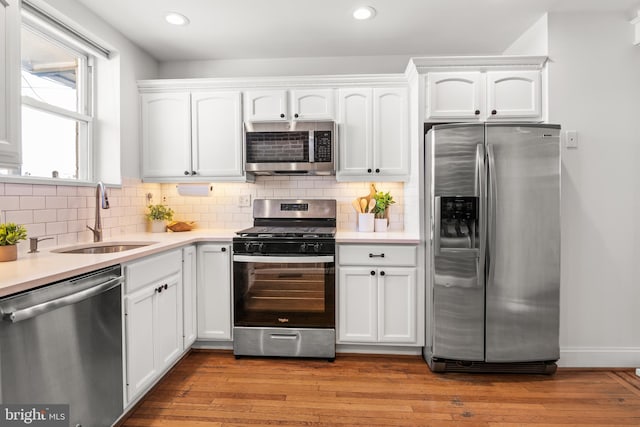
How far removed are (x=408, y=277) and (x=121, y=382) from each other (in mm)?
1934

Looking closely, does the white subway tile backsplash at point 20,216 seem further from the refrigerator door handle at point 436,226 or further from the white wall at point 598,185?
the white wall at point 598,185

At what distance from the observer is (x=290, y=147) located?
9.86ft

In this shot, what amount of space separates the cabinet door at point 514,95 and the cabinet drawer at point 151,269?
252 centimetres

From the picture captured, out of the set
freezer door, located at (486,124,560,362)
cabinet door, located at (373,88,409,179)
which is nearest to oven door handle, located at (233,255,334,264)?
cabinet door, located at (373,88,409,179)

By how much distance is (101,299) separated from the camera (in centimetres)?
171

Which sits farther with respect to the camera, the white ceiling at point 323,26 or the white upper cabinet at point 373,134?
the white upper cabinet at point 373,134

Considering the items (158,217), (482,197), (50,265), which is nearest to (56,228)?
(50,265)

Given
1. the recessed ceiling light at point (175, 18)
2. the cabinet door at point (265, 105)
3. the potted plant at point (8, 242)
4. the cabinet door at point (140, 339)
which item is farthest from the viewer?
the cabinet door at point (265, 105)

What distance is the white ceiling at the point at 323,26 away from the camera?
248 centimetres

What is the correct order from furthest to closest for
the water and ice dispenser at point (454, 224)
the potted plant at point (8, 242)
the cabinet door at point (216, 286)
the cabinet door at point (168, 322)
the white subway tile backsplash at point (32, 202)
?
1. the cabinet door at point (216, 286)
2. the water and ice dispenser at point (454, 224)
3. the cabinet door at point (168, 322)
4. the white subway tile backsplash at point (32, 202)
5. the potted plant at point (8, 242)

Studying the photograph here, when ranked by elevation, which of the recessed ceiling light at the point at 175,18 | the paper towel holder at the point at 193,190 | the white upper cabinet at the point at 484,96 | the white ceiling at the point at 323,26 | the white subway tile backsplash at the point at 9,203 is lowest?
A: the white subway tile backsplash at the point at 9,203

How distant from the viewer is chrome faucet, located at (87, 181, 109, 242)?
240cm

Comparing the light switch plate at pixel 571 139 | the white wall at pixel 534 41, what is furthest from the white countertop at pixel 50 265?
the white wall at pixel 534 41

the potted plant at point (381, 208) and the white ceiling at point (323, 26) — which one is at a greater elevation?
the white ceiling at point (323, 26)
